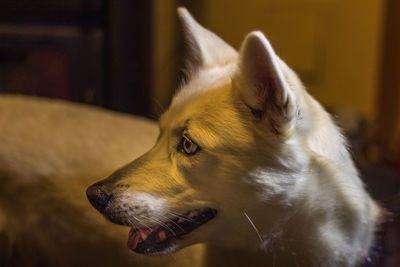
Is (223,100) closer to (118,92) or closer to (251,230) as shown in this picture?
(251,230)

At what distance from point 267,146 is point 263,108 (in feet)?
0.20

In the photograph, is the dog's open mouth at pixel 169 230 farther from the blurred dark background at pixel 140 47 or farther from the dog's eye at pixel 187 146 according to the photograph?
the blurred dark background at pixel 140 47

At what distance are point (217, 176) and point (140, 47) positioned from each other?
1.79 metres

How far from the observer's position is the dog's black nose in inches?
30.5

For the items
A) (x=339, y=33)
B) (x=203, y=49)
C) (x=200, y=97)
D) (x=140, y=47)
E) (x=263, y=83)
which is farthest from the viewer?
(x=140, y=47)

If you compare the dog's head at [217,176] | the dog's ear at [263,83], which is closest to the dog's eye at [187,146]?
the dog's head at [217,176]

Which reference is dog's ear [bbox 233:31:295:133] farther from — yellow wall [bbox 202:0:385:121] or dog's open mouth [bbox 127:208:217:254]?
yellow wall [bbox 202:0:385:121]

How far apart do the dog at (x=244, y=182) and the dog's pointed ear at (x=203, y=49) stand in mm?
143

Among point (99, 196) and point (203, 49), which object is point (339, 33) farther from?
point (99, 196)

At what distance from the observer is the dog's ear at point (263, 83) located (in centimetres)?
67

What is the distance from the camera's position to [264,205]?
30.7 inches

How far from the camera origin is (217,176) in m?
0.77

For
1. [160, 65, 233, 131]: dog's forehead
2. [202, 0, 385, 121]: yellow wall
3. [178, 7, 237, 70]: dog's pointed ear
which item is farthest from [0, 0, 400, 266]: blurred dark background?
[160, 65, 233, 131]: dog's forehead

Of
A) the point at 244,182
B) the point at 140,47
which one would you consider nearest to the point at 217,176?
the point at 244,182
